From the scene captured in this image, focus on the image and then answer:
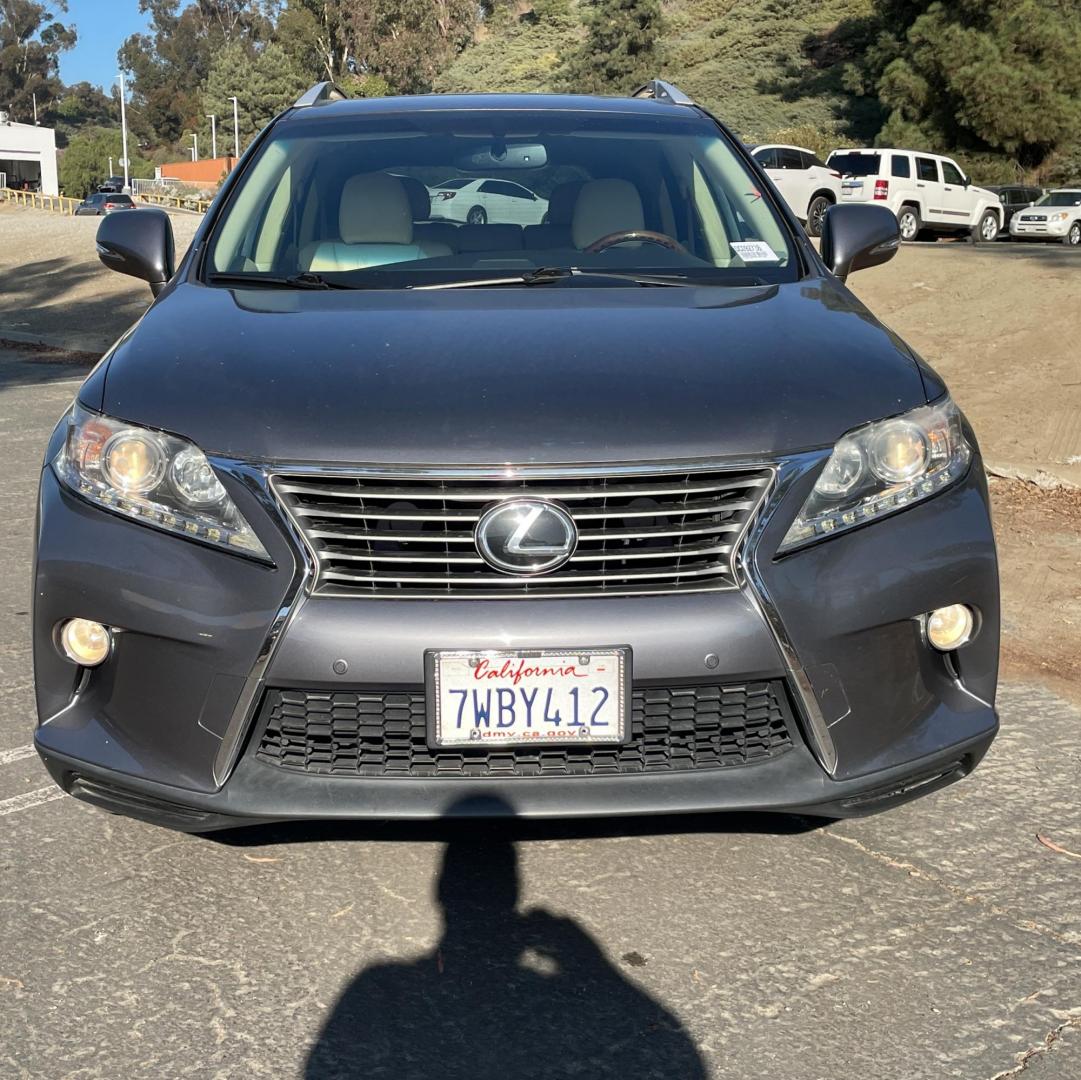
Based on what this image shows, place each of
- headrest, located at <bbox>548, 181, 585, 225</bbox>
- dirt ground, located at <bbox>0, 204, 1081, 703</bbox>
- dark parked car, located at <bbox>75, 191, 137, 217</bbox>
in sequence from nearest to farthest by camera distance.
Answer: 1. headrest, located at <bbox>548, 181, 585, 225</bbox>
2. dirt ground, located at <bbox>0, 204, 1081, 703</bbox>
3. dark parked car, located at <bbox>75, 191, 137, 217</bbox>

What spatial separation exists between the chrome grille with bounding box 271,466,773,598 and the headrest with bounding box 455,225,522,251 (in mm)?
1557

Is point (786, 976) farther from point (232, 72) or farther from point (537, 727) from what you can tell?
point (232, 72)

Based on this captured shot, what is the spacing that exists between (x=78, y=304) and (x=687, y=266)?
1693 cm

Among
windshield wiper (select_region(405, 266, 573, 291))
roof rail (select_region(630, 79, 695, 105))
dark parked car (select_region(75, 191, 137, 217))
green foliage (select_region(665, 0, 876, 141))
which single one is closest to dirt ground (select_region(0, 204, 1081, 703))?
windshield wiper (select_region(405, 266, 573, 291))

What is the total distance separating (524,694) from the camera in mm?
2803

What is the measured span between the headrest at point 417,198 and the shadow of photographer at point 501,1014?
6.97 ft

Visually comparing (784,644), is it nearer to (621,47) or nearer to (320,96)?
(320,96)

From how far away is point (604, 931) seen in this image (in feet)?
10.0

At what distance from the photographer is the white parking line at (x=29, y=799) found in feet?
12.1

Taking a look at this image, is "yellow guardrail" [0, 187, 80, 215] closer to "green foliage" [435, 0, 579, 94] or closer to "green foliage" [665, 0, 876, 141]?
"green foliage" [435, 0, 579, 94]

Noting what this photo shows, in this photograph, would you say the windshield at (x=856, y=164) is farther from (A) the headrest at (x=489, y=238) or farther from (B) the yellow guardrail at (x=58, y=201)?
(B) the yellow guardrail at (x=58, y=201)

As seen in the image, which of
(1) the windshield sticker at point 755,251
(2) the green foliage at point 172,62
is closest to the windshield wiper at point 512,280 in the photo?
(1) the windshield sticker at point 755,251

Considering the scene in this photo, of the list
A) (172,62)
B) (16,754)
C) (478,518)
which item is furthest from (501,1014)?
(172,62)

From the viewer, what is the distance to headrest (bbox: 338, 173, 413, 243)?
428 cm
